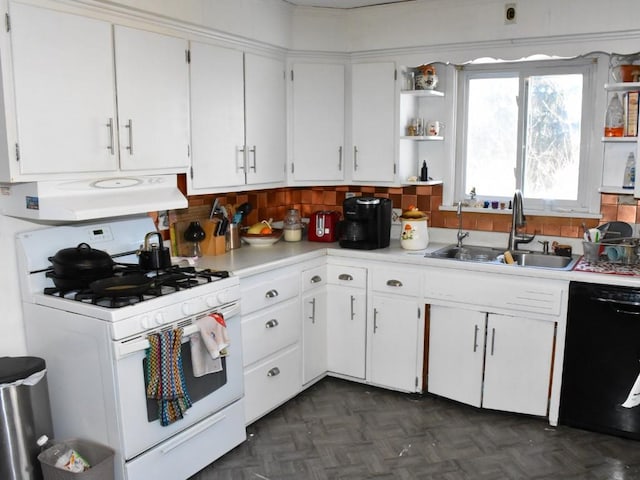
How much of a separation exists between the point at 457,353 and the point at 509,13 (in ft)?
6.48

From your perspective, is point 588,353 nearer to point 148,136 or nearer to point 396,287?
point 396,287

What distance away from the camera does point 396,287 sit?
353cm

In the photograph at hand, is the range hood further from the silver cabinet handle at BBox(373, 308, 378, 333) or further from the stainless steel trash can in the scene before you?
the silver cabinet handle at BBox(373, 308, 378, 333)

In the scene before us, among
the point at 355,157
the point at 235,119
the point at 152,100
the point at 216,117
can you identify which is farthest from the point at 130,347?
the point at 355,157

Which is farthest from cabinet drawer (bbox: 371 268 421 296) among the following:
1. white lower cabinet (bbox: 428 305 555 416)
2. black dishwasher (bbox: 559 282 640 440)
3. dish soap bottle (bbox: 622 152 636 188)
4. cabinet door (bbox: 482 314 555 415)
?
dish soap bottle (bbox: 622 152 636 188)

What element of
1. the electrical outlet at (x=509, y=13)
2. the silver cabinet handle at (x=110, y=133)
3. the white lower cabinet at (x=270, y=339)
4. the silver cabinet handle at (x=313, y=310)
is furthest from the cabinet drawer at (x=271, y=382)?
the electrical outlet at (x=509, y=13)

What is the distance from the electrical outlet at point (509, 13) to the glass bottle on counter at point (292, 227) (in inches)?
70.2

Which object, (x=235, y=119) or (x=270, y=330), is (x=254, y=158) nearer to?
(x=235, y=119)

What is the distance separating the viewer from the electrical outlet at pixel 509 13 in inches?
130

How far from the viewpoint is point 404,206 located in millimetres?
4109

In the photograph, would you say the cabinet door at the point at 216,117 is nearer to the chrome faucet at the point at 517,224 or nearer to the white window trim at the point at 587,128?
the white window trim at the point at 587,128

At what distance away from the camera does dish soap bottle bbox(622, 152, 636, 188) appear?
328 centimetres

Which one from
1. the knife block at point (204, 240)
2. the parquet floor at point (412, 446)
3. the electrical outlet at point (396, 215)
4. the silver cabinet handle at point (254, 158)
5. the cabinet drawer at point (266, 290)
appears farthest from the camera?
the electrical outlet at point (396, 215)

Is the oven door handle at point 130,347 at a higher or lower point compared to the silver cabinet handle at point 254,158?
lower
